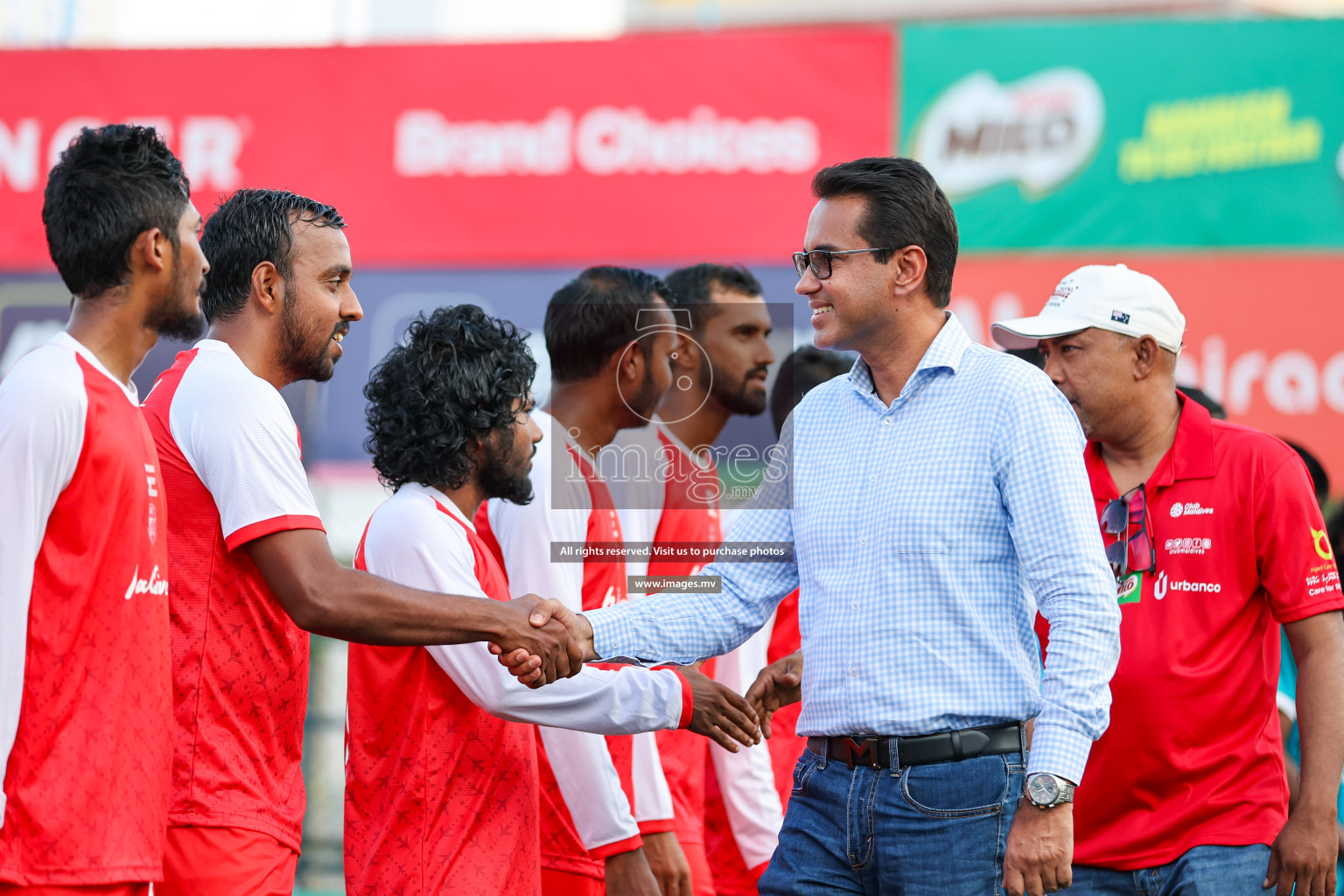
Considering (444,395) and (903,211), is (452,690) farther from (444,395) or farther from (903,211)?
A: (903,211)

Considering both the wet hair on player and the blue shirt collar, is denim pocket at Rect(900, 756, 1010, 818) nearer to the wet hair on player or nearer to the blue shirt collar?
the blue shirt collar

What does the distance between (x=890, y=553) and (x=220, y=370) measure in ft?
5.12

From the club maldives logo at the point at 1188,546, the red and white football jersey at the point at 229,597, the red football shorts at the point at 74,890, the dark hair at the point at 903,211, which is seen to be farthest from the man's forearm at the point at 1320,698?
the red football shorts at the point at 74,890

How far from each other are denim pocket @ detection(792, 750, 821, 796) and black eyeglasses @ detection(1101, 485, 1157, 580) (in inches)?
42.9

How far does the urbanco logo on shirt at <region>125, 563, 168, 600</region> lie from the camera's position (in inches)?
104

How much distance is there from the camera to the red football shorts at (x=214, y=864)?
9.38 ft

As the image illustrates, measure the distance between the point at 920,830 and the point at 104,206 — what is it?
2.10m

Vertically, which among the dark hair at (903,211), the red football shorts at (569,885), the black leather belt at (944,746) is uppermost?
the dark hair at (903,211)

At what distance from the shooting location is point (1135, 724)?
3.62 metres

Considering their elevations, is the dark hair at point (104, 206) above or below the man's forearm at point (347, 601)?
above

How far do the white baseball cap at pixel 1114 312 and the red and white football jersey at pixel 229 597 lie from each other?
2.15m

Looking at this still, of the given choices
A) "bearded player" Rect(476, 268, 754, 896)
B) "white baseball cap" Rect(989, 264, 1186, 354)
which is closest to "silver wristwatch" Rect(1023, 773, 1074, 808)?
"bearded player" Rect(476, 268, 754, 896)

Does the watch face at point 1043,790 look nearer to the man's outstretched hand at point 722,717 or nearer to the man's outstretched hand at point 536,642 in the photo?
the man's outstretched hand at point 722,717

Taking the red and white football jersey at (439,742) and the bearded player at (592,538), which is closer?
the red and white football jersey at (439,742)
